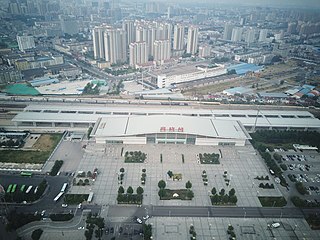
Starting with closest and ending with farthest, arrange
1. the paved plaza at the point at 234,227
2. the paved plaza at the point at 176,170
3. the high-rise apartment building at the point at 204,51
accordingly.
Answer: the paved plaza at the point at 234,227
the paved plaza at the point at 176,170
the high-rise apartment building at the point at 204,51

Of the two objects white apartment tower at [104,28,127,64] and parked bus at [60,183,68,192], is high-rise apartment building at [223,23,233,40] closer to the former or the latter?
white apartment tower at [104,28,127,64]

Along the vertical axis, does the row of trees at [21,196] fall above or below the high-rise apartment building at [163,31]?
below

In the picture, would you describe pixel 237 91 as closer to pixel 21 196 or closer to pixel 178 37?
pixel 178 37

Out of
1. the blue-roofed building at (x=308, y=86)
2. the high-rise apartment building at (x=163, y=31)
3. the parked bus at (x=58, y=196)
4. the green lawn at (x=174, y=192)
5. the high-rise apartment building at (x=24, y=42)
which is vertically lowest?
the parked bus at (x=58, y=196)

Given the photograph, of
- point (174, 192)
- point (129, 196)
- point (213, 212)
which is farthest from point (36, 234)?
point (213, 212)

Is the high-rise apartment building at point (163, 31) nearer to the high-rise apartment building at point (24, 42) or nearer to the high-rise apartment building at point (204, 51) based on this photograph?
the high-rise apartment building at point (204, 51)

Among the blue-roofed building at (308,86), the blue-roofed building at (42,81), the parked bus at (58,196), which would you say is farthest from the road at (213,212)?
the blue-roofed building at (42,81)
